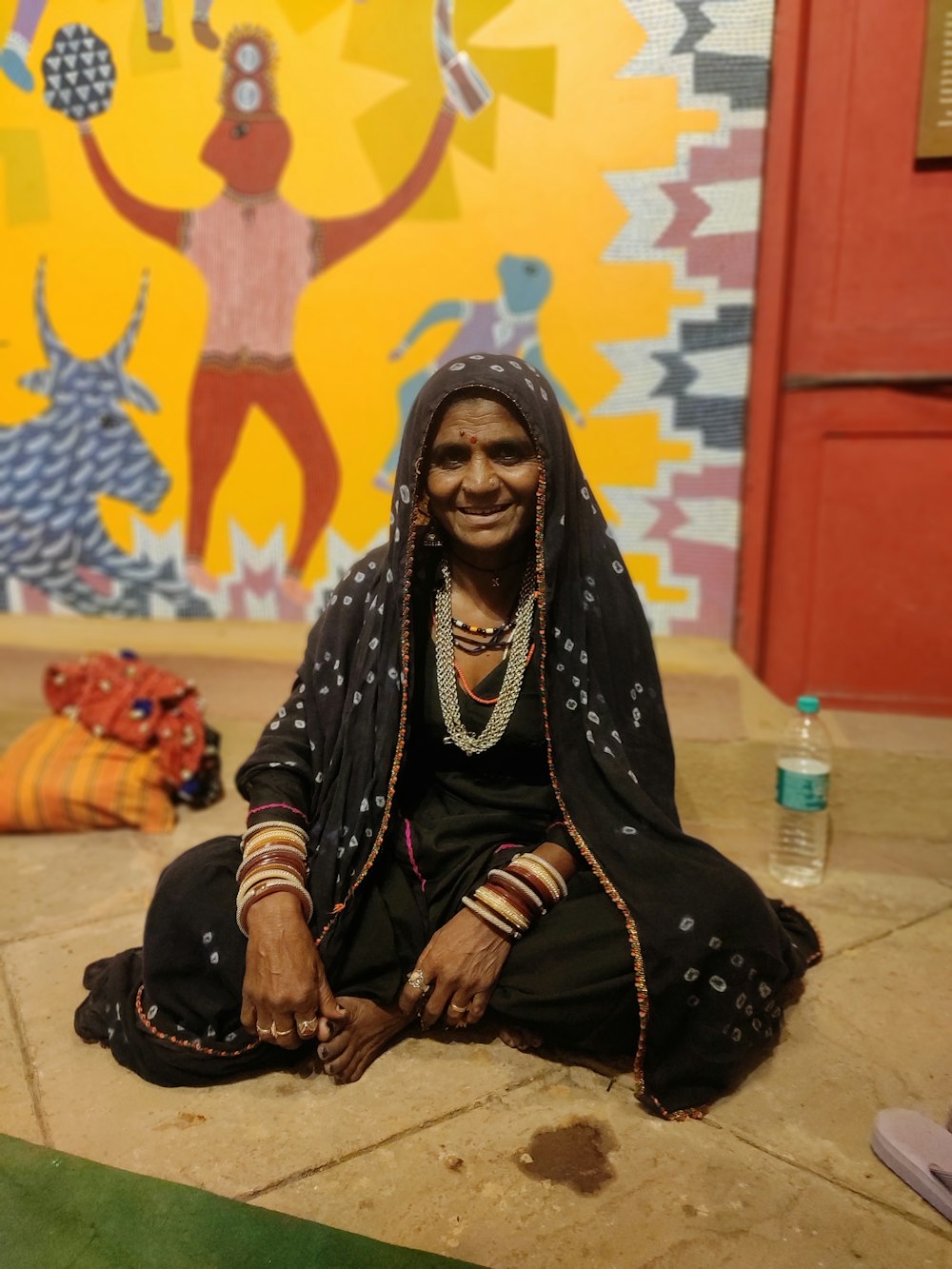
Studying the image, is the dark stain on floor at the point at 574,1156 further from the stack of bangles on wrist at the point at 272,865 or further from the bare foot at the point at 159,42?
the bare foot at the point at 159,42

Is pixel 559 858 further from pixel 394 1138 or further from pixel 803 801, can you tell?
pixel 803 801

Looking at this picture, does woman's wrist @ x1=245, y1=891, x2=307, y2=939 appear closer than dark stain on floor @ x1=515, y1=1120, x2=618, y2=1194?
No

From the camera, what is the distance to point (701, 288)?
3.12 meters

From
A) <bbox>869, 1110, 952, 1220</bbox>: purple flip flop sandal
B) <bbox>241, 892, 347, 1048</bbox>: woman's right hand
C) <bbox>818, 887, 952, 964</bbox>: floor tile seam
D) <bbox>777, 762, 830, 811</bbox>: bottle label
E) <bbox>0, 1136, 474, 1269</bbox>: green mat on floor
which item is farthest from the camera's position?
<bbox>777, 762, 830, 811</bbox>: bottle label

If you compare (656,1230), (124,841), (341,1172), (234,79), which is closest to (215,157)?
(234,79)

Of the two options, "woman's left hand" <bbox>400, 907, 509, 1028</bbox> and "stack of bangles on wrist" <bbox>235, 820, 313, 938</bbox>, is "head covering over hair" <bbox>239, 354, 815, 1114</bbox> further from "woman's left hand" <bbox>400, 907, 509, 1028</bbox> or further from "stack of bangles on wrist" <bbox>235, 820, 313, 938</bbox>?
"woman's left hand" <bbox>400, 907, 509, 1028</bbox>

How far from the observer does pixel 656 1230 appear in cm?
149

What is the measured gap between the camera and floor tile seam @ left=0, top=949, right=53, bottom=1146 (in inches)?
67.1

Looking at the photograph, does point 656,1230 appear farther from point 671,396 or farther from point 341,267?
point 341,267

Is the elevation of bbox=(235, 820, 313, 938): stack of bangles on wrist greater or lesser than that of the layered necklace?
lesser

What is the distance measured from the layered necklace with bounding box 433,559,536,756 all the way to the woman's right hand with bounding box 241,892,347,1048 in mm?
446

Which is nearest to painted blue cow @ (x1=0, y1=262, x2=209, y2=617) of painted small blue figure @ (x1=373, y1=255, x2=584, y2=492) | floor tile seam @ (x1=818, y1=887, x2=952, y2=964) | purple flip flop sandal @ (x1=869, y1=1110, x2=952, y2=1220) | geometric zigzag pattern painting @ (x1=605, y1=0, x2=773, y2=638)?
painted small blue figure @ (x1=373, y1=255, x2=584, y2=492)

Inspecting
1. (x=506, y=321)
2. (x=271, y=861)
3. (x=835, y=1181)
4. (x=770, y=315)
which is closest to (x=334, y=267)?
(x=506, y=321)

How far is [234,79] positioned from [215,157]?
9.6 inches
